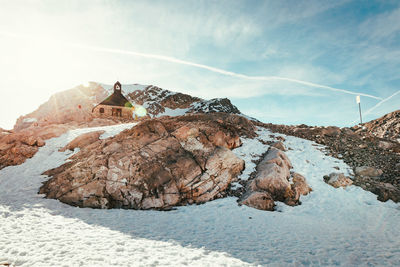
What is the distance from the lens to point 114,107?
2007 inches

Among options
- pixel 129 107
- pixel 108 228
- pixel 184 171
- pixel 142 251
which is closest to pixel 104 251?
pixel 142 251

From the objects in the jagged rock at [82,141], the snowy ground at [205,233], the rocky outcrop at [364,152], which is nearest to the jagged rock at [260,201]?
the snowy ground at [205,233]

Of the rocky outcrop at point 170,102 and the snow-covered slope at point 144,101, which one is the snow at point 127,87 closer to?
the snow-covered slope at point 144,101

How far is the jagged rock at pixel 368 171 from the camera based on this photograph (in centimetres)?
1519

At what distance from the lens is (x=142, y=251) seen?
687 centimetres

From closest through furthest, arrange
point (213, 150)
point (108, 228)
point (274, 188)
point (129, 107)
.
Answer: point (108, 228) < point (274, 188) < point (213, 150) < point (129, 107)

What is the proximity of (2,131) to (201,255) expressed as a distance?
2726 centimetres

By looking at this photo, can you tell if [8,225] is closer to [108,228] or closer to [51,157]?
[108,228]

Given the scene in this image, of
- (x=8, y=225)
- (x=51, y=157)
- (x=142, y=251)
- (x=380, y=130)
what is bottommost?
(x=142, y=251)

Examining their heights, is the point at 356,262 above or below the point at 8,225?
below

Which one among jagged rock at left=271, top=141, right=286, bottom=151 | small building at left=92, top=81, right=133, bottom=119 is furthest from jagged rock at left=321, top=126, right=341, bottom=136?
small building at left=92, top=81, right=133, bottom=119

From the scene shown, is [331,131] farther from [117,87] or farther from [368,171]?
A: [117,87]

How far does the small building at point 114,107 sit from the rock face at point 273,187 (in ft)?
145

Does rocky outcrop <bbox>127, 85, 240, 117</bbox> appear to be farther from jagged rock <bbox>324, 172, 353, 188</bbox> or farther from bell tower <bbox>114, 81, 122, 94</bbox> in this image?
jagged rock <bbox>324, 172, 353, 188</bbox>
